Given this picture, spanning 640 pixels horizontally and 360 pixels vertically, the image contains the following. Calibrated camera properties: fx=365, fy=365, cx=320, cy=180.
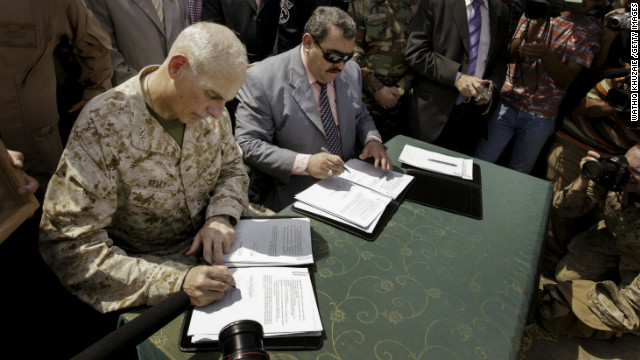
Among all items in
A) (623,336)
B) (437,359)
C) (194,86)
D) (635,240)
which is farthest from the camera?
(623,336)

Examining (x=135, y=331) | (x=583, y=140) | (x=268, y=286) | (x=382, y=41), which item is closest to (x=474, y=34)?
(x=382, y=41)

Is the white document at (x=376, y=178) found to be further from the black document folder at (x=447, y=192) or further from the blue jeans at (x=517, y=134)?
the blue jeans at (x=517, y=134)

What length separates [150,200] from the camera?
4.71 feet

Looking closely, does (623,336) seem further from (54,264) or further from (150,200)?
(54,264)

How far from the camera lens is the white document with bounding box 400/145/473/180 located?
2.22 meters

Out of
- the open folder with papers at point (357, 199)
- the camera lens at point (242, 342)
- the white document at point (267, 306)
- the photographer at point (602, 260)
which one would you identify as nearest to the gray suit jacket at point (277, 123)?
the open folder with papers at point (357, 199)

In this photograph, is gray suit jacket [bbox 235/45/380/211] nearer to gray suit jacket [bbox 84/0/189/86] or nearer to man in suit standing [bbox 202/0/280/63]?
gray suit jacket [bbox 84/0/189/86]

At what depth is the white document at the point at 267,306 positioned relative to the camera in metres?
1.10

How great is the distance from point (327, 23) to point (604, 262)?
2.73 m

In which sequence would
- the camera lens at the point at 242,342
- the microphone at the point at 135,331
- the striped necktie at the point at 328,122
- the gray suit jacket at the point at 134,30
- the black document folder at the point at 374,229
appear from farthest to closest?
the striped necktie at the point at 328,122 < the gray suit jacket at the point at 134,30 < the black document folder at the point at 374,229 < the camera lens at the point at 242,342 < the microphone at the point at 135,331

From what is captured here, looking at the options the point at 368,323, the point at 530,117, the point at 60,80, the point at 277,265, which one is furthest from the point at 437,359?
the point at 530,117

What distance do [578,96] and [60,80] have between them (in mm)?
3971

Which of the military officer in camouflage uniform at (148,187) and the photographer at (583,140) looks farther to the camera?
the photographer at (583,140)

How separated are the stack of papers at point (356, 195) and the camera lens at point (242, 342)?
770 millimetres
